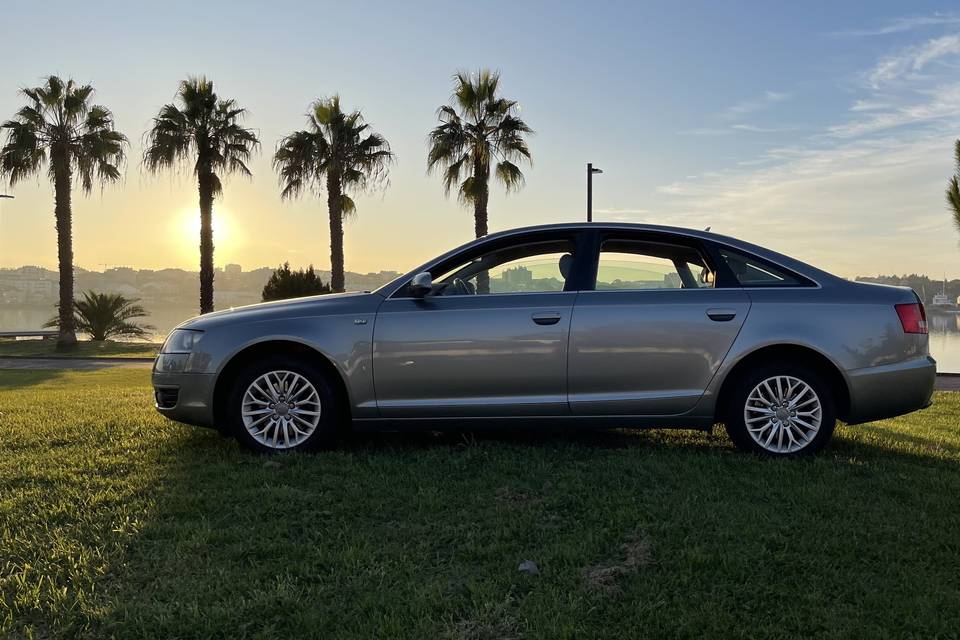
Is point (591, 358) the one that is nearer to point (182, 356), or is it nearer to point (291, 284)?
→ point (182, 356)

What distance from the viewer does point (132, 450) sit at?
508 cm

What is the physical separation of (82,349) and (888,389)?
100ft

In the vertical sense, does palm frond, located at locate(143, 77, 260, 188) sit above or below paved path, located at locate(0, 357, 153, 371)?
above

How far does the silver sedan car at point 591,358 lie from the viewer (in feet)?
15.9

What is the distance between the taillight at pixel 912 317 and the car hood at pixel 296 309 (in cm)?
349

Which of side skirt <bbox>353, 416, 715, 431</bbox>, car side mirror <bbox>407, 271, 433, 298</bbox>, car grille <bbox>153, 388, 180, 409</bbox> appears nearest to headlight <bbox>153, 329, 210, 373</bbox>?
car grille <bbox>153, 388, 180, 409</bbox>

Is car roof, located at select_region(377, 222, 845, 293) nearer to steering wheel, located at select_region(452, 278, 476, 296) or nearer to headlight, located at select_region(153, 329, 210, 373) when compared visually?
steering wheel, located at select_region(452, 278, 476, 296)

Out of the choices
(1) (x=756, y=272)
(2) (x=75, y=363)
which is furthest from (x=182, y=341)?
(2) (x=75, y=363)

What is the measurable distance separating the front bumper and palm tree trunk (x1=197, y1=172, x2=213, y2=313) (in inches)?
952

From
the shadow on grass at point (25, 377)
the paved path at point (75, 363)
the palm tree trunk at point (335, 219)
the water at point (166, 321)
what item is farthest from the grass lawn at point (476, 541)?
the palm tree trunk at point (335, 219)

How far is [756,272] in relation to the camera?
508 centimetres

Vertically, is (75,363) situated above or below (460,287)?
below

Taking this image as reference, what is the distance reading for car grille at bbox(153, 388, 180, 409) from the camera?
5137 mm

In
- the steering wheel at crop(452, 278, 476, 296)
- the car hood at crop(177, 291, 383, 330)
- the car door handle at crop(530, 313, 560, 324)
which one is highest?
the steering wheel at crop(452, 278, 476, 296)
